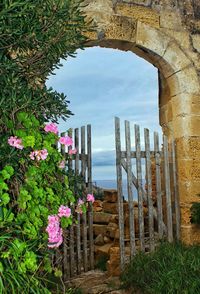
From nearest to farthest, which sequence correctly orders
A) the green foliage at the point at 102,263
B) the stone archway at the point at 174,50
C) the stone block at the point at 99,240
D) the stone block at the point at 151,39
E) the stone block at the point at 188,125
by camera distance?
the stone archway at the point at 174,50
the stone block at the point at 151,39
the stone block at the point at 188,125
the green foliage at the point at 102,263
the stone block at the point at 99,240

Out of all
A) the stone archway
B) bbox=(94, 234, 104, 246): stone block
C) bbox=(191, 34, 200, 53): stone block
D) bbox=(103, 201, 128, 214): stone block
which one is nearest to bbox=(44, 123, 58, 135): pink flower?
the stone archway

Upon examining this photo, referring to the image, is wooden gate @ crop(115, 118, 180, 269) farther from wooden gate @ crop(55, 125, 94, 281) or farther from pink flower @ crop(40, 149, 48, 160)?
pink flower @ crop(40, 149, 48, 160)

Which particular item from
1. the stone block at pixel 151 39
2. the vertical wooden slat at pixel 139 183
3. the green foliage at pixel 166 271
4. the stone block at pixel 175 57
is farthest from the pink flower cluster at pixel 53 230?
the stone block at pixel 175 57

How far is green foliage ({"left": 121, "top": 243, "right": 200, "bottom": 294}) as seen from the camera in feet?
11.7

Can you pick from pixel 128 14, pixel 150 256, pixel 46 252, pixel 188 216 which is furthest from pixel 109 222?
pixel 46 252

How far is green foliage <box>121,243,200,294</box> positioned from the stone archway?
3.10 feet

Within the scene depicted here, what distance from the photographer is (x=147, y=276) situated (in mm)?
4109

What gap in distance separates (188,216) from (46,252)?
9.81 ft

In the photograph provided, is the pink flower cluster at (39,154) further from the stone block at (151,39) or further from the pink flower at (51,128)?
the stone block at (151,39)

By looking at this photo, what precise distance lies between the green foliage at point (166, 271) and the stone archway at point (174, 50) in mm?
946

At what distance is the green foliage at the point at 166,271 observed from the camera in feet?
11.7

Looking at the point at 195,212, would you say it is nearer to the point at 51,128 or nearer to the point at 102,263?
the point at 102,263

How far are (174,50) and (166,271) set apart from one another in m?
3.17

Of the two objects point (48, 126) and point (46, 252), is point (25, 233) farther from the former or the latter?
point (48, 126)
